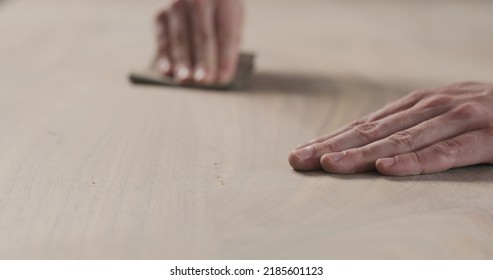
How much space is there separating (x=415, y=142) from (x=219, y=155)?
12.6 inches

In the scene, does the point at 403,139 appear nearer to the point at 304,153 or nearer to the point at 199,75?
the point at 304,153

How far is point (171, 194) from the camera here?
104 cm

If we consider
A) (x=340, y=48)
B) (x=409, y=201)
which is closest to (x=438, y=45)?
(x=340, y=48)

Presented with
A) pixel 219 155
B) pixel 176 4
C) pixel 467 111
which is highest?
pixel 176 4

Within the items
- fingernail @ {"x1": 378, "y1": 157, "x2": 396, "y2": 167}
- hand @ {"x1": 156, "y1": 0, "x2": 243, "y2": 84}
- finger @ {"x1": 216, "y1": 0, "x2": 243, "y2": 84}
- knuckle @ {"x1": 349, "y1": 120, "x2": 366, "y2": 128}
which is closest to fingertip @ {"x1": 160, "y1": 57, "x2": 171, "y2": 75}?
hand @ {"x1": 156, "y1": 0, "x2": 243, "y2": 84}

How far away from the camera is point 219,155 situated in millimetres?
1205

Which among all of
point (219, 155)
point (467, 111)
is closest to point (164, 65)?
point (219, 155)

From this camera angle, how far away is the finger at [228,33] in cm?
171

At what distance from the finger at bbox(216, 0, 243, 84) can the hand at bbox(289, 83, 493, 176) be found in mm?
575

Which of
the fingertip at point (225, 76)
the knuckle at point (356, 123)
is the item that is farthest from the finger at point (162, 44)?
the knuckle at point (356, 123)

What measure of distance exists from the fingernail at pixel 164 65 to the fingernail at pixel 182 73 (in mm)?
30

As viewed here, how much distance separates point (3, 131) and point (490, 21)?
1673mm
